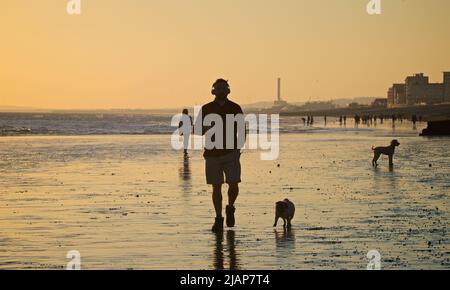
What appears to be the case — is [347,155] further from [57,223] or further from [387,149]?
[57,223]

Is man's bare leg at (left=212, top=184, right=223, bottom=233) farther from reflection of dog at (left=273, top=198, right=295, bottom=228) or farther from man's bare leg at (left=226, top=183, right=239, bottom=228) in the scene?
reflection of dog at (left=273, top=198, right=295, bottom=228)

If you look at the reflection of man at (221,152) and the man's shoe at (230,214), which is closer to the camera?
the reflection of man at (221,152)

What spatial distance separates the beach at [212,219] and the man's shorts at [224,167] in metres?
0.70

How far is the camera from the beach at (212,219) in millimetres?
9375

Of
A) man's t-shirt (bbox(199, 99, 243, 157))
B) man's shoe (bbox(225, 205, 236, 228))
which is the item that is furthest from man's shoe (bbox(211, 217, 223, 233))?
man's t-shirt (bbox(199, 99, 243, 157))

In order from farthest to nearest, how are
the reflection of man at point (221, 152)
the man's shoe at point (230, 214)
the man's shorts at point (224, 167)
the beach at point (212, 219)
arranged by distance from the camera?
the man's shoe at point (230, 214) < the man's shorts at point (224, 167) < the reflection of man at point (221, 152) < the beach at point (212, 219)

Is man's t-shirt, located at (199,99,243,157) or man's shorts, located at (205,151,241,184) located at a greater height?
man's t-shirt, located at (199,99,243,157)

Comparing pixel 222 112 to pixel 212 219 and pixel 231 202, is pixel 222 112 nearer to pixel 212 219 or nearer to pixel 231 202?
pixel 231 202

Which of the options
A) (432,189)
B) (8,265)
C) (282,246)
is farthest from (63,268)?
(432,189)

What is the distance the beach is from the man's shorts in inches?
27.6

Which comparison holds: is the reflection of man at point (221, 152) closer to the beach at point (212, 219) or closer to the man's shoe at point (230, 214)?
the man's shoe at point (230, 214)

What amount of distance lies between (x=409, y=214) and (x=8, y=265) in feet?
21.1

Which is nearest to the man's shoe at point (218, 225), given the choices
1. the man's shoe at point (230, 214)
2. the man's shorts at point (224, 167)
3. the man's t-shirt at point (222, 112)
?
the man's shoe at point (230, 214)

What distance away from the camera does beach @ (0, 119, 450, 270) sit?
938 cm
